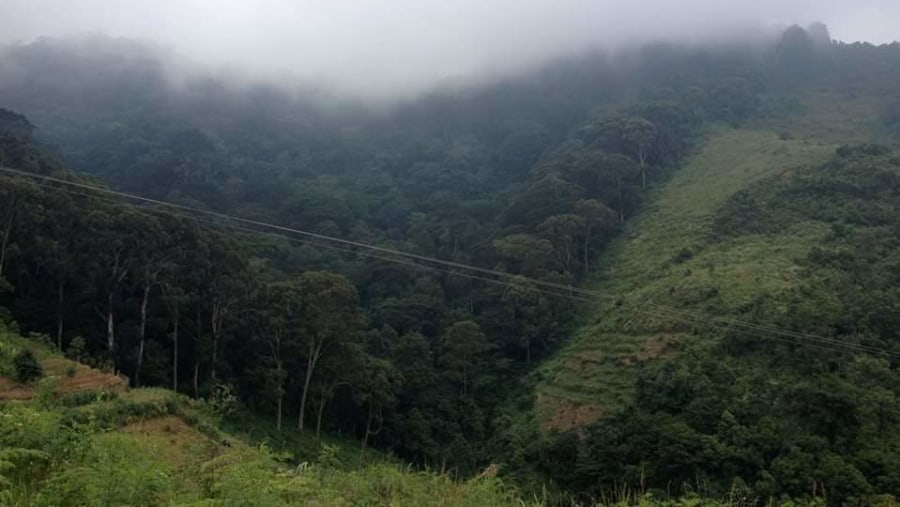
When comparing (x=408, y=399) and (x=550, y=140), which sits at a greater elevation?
(x=550, y=140)

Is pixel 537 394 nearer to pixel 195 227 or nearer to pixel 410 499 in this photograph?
pixel 195 227

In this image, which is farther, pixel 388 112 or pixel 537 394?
pixel 388 112

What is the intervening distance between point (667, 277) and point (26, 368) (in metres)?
28.6

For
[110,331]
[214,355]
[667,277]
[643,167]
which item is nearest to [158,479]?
[110,331]

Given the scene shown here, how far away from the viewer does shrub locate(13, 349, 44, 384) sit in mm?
16906

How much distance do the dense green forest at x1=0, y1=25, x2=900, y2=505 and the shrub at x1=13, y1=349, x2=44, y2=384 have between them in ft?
19.6

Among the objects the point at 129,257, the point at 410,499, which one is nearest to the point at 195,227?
the point at 129,257

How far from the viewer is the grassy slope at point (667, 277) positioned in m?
29.3

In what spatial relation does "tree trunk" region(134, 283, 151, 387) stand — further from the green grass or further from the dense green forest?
the green grass

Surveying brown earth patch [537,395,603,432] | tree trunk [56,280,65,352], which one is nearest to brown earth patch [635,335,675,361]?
brown earth patch [537,395,603,432]

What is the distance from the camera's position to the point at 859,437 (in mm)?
19172

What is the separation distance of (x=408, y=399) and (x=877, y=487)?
21.3m

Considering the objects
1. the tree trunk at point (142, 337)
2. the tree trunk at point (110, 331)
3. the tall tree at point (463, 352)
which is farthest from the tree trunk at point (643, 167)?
the tree trunk at point (110, 331)

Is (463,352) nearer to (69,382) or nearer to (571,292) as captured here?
(571,292)
